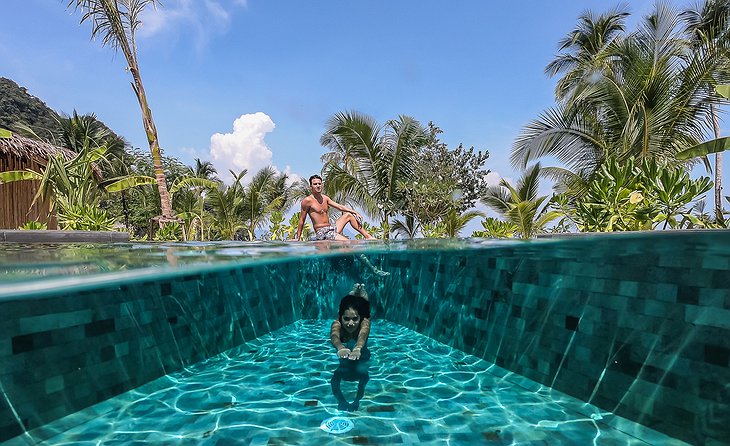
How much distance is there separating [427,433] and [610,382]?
2.54 m

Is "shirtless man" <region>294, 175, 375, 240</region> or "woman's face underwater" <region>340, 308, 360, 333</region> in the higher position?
"shirtless man" <region>294, 175, 375, 240</region>

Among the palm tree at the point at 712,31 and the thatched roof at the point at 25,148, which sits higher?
the palm tree at the point at 712,31

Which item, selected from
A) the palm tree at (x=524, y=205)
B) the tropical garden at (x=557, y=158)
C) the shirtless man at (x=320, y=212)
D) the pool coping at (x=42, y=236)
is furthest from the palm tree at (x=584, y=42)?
the pool coping at (x=42, y=236)

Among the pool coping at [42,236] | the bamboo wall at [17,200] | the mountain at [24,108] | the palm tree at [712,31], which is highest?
the mountain at [24,108]

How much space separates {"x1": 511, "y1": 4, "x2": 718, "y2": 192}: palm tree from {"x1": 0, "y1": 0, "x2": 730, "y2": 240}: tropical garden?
5cm

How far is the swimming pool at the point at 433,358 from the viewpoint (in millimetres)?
4305

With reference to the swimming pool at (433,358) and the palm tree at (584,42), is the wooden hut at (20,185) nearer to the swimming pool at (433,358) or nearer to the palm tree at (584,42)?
the swimming pool at (433,358)

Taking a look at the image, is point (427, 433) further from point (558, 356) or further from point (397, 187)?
point (397, 187)

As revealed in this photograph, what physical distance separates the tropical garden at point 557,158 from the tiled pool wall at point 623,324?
105 inches

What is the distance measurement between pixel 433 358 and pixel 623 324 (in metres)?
3.46

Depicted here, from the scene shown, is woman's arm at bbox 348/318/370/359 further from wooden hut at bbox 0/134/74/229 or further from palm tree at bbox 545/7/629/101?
palm tree at bbox 545/7/629/101

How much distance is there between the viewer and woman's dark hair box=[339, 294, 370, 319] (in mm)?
6320

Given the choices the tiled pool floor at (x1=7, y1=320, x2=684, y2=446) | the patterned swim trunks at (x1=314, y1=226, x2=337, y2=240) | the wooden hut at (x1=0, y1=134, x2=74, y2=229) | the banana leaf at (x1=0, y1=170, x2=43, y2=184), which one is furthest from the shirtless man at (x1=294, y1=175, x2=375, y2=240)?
the wooden hut at (x1=0, y1=134, x2=74, y2=229)

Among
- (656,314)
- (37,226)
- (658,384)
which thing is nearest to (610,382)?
(658,384)
